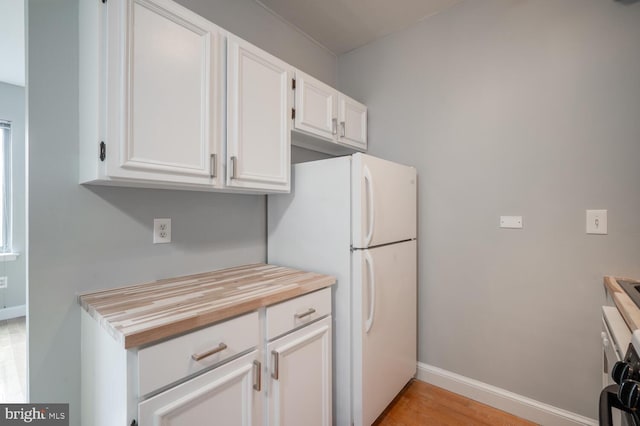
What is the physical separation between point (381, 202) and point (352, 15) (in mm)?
1465

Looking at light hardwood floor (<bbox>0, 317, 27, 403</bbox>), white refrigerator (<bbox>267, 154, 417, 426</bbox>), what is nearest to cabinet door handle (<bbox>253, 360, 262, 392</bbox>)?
white refrigerator (<bbox>267, 154, 417, 426</bbox>)

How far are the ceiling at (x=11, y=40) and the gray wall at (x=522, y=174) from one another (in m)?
2.78

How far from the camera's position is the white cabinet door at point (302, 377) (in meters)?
1.19

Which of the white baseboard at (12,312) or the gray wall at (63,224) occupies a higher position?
the gray wall at (63,224)

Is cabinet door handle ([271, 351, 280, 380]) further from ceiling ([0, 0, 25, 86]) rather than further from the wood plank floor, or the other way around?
ceiling ([0, 0, 25, 86])

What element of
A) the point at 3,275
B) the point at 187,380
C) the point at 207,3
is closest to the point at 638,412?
the point at 187,380

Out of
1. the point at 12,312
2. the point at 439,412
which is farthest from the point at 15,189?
the point at 439,412

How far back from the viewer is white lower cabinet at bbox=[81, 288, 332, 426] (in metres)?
0.83

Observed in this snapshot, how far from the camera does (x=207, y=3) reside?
5.40 ft

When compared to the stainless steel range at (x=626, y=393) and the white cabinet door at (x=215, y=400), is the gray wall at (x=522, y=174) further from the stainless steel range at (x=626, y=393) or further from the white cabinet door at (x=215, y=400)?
the white cabinet door at (x=215, y=400)

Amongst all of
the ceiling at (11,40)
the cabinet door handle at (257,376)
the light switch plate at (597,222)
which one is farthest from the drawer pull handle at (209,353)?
the ceiling at (11,40)

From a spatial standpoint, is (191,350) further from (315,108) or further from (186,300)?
(315,108)

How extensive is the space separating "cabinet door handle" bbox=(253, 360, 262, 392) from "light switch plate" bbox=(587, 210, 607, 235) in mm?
1860

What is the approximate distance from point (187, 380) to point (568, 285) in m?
2.00
